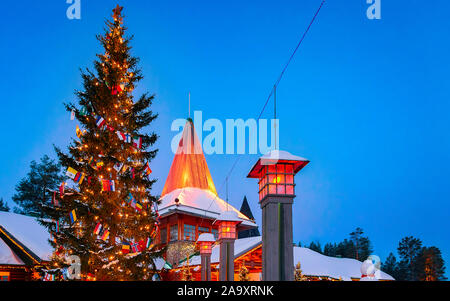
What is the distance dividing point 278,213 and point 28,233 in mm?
12652

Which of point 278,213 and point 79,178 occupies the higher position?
point 79,178

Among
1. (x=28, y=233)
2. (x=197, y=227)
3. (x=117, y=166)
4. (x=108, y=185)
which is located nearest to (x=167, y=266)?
(x=197, y=227)

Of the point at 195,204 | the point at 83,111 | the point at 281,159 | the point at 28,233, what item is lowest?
the point at 28,233

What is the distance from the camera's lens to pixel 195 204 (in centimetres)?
2733

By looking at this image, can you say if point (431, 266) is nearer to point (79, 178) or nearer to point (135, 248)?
point (135, 248)

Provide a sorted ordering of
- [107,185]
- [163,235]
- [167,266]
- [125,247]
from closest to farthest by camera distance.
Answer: [107,185], [125,247], [167,266], [163,235]

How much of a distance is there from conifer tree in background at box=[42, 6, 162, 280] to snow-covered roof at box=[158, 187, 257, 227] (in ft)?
44.2

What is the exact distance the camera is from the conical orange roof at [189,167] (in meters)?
30.4

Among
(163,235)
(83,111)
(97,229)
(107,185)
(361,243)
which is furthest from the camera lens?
(361,243)

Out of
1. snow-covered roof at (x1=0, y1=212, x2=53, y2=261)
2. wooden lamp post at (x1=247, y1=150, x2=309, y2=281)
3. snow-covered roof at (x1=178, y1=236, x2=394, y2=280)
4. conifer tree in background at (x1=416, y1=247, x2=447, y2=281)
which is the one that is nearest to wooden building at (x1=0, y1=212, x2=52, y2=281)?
snow-covered roof at (x1=0, y1=212, x2=53, y2=261)

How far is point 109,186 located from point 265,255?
16.9 feet

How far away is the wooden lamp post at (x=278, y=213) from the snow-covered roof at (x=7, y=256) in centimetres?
1121

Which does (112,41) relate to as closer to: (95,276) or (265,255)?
(95,276)

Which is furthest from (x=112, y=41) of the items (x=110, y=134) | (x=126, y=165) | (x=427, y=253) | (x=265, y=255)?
(x=427, y=253)
